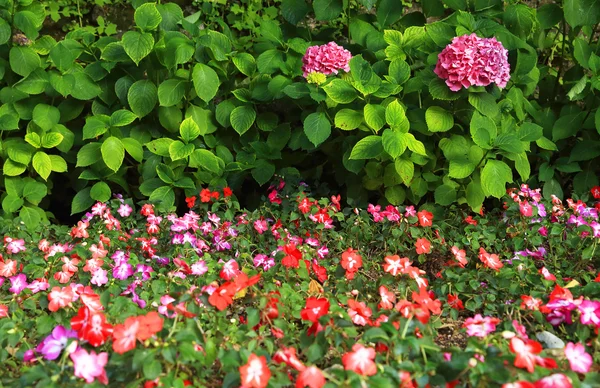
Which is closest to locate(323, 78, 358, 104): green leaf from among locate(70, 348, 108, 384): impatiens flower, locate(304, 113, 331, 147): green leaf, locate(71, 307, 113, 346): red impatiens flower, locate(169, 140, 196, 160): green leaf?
locate(304, 113, 331, 147): green leaf

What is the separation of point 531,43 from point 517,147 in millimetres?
843

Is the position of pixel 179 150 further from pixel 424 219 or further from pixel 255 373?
pixel 255 373

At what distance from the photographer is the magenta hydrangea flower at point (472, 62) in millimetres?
2756

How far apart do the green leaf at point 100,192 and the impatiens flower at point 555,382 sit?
233cm

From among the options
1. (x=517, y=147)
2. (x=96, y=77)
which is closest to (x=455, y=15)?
(x=517, y=147)

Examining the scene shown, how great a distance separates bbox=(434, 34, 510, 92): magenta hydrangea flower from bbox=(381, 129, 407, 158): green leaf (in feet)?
1.02

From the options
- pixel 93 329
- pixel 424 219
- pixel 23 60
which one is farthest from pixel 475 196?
pixel 23 60

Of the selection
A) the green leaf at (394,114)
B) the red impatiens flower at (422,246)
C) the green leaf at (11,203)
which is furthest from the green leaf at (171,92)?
the red impatiens flower at (422,246)

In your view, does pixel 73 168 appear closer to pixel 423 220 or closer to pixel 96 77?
pixel 96 77

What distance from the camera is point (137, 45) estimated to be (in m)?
2.98

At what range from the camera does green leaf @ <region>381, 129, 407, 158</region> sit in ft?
9.02

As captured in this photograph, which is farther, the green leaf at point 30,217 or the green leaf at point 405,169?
the green leaf at point 30,217

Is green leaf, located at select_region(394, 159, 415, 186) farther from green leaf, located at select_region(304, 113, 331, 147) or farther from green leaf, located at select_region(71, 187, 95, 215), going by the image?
green leaf, located at select_region(71, 187, 95, 215)

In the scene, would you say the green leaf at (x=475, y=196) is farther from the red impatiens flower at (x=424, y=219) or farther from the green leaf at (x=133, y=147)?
the green leaf at (x=133, y=147)
